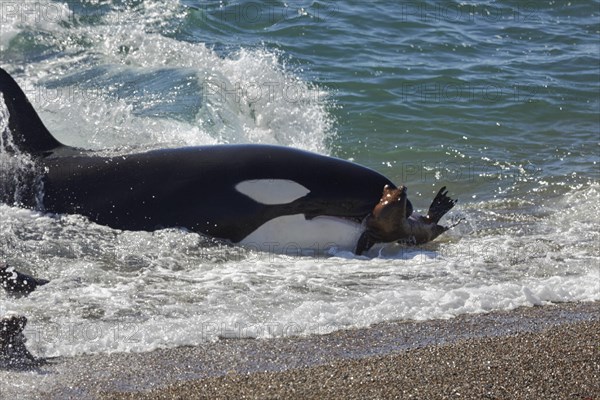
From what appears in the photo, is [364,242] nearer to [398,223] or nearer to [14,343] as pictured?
[398,223]

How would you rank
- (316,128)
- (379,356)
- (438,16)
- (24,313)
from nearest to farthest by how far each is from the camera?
(379,356) < (24,313) < (316,128) < (438,16)

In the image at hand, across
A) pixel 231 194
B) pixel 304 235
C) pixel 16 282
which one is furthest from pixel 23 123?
pixel 304 235

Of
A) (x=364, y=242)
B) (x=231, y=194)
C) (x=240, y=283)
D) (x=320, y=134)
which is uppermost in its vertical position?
(x=231, y=194)

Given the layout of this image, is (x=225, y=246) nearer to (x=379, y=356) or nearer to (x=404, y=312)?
(x=404, y=312)

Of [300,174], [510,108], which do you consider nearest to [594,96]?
[510,108]

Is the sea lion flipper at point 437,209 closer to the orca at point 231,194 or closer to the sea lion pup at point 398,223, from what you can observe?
the sea lion pup at point 398,223

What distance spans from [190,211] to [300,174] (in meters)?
1.32

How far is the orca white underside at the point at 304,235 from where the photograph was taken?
1184 cm

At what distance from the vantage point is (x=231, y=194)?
11781mm

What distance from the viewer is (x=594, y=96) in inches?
858

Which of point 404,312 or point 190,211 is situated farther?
point 190,211

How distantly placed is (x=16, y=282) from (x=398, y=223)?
14.4 ft

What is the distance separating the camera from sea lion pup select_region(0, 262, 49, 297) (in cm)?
957

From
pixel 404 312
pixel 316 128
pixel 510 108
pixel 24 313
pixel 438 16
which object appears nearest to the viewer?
pixel 24 313
